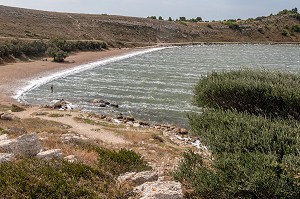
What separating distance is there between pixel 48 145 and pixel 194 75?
4729cm

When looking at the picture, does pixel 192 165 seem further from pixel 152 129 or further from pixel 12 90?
pixel 12 90

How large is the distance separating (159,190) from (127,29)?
130 m

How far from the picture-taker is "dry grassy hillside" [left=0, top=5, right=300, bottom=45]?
356 feet

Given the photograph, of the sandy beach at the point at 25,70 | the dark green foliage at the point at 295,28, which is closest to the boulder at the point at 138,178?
the sandy beach at the point at 25,70

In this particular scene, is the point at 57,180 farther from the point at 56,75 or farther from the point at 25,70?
the point at 25,70

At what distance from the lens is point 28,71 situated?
197 feet

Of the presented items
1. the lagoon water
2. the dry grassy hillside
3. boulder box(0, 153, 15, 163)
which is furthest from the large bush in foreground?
the dry grassy hillside

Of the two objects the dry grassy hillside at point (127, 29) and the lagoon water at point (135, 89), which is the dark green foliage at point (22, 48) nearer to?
the dry grassy hillside at point (127, 29)

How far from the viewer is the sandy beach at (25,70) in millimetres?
47156

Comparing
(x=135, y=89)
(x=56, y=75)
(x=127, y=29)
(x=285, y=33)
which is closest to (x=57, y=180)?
(x=135, y=89)

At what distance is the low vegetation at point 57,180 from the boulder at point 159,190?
1.81ft

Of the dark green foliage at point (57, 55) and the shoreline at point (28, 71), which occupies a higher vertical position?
the dark green foliage at point (57, 55)

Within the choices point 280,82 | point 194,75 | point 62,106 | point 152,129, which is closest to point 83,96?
point 62,106

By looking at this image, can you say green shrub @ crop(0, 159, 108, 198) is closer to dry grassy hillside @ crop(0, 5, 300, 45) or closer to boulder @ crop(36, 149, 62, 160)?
boulder @ crop(36, 149, 62, 160)
